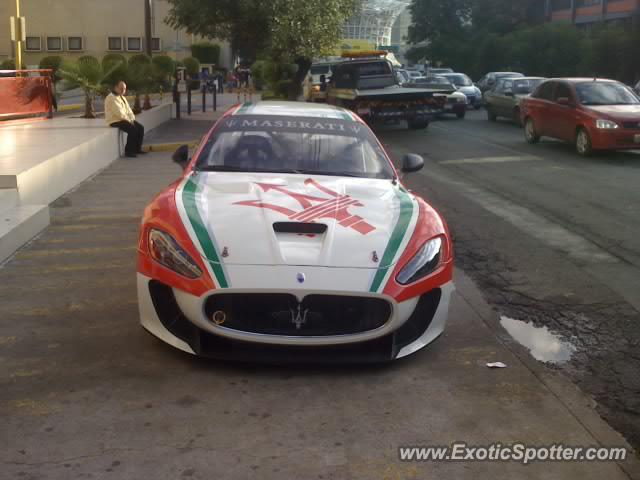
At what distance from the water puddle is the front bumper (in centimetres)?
88

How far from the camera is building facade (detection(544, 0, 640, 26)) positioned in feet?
199

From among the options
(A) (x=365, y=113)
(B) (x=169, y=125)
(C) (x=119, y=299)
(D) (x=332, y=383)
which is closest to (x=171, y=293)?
(D) (x=332, y=383)

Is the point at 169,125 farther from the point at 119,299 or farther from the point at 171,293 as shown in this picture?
the point at 171,293

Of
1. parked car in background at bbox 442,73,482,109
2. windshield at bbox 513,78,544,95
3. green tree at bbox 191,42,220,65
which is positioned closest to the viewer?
windshield at bbox 513,78,544,95

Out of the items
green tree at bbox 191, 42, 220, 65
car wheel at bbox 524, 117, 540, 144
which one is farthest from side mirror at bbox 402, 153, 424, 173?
green tree at bbox 191, 42, 220, 65

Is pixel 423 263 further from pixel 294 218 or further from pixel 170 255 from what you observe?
pixel 170 255

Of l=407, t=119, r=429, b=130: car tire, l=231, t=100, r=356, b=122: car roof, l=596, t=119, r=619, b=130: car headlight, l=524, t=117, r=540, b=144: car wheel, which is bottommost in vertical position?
l=407, t=119, r=429, b=130: car tire

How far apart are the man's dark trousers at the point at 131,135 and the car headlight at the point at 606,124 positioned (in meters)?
9.16

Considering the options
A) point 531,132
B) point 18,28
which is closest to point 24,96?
point 18,28

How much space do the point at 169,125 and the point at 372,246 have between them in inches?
840

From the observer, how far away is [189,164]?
6.72 metres

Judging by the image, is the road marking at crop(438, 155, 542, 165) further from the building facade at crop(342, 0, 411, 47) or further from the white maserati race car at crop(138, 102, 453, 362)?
the building facade at crop(342, 0, 411, 47)

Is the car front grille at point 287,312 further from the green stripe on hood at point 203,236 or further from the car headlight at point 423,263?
the car headlight at point 423,263

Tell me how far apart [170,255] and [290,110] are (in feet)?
9.13
